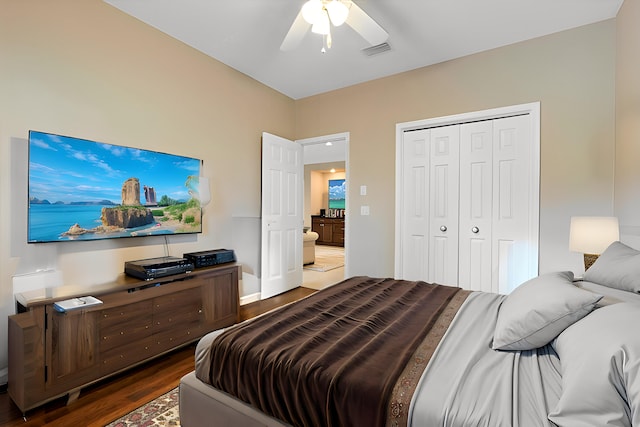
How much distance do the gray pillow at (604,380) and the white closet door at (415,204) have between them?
9.05 feet

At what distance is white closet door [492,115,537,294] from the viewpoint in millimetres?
3066

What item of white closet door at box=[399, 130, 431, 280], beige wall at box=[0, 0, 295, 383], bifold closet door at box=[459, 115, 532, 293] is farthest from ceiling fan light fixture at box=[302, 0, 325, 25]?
bifold closet door at box=[459, 115, 532, 293]

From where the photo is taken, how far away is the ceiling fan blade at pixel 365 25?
215 centimetres

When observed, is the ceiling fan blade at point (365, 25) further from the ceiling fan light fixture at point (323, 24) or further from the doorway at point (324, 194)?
the doorway at point (324, 194)

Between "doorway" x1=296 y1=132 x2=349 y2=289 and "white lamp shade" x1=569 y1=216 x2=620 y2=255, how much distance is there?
227 cm

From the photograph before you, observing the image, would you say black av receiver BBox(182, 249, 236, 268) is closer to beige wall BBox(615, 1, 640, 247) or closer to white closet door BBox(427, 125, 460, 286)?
white closet door BBox(427, 125, 460, 286)

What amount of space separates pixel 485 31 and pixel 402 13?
0.90 meters

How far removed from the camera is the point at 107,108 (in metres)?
2.50

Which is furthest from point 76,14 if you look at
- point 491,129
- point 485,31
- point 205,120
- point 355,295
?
point 491,129

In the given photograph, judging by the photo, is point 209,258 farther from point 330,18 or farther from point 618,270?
point 618,270

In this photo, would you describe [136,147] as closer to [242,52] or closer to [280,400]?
[242,52]

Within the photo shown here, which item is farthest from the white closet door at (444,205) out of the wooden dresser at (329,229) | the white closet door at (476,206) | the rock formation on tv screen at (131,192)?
the wooden dresser at (329,229)

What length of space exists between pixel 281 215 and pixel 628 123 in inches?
138

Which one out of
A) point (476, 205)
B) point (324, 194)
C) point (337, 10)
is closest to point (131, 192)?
point (337, 10)
